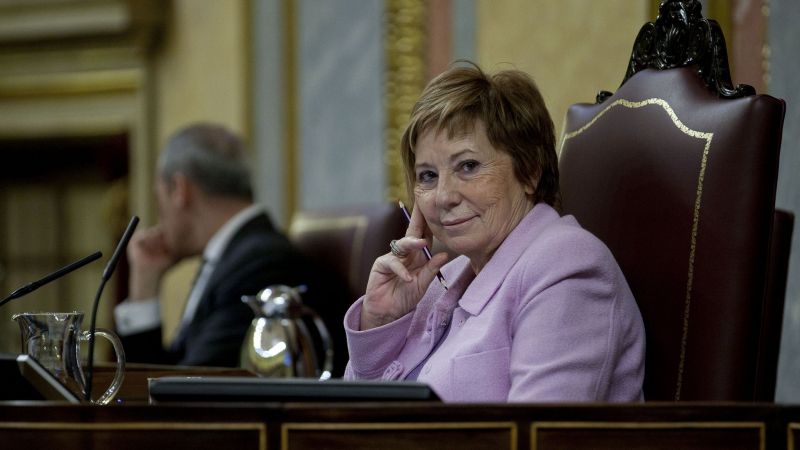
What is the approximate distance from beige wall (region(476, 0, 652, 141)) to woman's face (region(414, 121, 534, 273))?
4.58ft

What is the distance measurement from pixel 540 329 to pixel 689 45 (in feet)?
1.90

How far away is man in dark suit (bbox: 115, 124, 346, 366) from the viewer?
3.71 meters

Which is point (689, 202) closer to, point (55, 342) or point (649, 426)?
point (649, 426)

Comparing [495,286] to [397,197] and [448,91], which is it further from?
[397,197]

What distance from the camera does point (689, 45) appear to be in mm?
2041

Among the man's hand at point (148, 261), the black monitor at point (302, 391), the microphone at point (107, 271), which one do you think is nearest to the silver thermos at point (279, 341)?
the microphone at point (107, 271)

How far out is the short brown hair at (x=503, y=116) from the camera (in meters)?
2.01

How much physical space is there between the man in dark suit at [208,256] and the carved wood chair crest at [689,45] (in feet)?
5.33

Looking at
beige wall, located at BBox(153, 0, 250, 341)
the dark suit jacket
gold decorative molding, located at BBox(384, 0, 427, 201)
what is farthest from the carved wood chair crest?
beige wall, located at BBox(153, 0, 250, 341)

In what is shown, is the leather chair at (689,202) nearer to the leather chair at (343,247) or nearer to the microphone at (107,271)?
the microphone at (107,271)

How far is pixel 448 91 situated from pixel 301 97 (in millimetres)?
3849

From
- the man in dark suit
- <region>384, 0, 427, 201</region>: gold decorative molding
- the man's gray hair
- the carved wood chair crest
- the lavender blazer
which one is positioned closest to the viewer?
the lavender blazer

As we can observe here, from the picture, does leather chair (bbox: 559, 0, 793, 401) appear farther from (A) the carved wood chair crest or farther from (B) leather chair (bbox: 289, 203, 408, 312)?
(B) leather chair (bbox: 289, 203, 408, 312)

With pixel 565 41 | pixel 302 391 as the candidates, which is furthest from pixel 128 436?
pixel 565 41
